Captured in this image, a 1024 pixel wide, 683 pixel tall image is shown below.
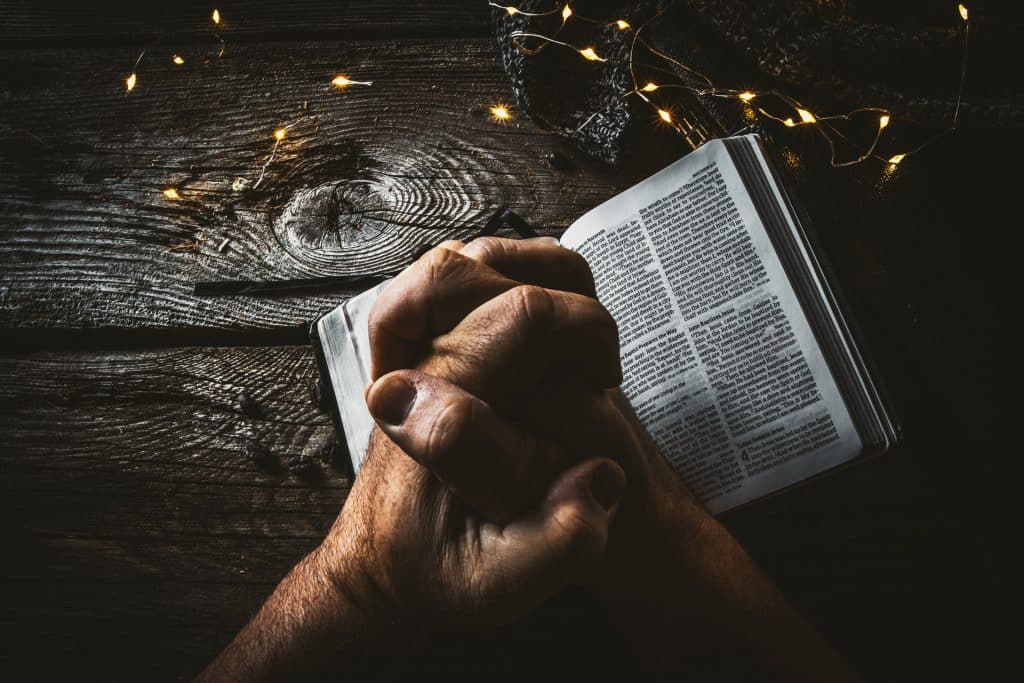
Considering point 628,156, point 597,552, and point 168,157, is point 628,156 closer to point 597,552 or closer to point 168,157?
point 597,552

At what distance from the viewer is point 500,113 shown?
1.02 m

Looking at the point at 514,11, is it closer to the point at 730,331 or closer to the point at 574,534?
the point at 730,331

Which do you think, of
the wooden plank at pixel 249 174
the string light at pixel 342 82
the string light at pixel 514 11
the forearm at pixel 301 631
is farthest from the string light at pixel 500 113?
the forearm at pixel 301 631

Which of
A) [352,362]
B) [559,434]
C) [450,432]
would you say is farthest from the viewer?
[352,362]

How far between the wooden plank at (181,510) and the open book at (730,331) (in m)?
0.13

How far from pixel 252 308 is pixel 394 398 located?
56 centimetres

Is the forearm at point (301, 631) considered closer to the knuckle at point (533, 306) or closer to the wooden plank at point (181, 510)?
the wooden plank at point (181, 510)

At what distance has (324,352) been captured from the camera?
938mm

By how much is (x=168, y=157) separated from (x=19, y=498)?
0.65 meters

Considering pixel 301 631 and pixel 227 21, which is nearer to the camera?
pixel 301 631

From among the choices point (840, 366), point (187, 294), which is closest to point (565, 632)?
point (840, 366)

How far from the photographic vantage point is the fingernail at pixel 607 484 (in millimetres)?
584

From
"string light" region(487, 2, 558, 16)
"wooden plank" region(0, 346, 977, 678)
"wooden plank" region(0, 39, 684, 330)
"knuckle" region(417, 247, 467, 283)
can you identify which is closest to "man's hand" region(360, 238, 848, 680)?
"knuckle" region(417, 247, 467, 283)

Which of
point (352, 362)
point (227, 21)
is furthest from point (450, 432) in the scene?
point (227, 21)
